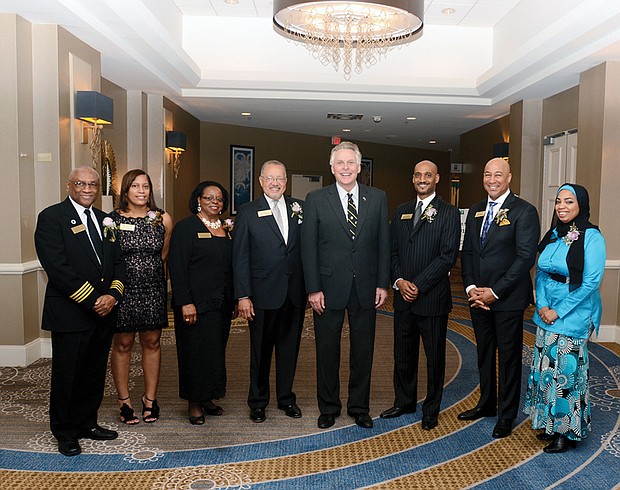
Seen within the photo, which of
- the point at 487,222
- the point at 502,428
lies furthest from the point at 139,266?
the point at 502,428

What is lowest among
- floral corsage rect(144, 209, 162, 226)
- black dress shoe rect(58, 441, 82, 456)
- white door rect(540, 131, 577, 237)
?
black dress shoe rect(58, 441, 82, 456)

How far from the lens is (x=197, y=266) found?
3.95 meters

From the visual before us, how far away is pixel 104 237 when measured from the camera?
12.0 feet

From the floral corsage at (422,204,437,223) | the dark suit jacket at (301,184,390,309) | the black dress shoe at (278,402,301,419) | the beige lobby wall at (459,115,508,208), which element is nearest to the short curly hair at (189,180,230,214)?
the dark suit jacket at (301,184,390,309)

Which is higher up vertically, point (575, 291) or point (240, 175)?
point (240, 175)

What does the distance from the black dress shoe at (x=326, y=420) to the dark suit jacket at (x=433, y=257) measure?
912 mm

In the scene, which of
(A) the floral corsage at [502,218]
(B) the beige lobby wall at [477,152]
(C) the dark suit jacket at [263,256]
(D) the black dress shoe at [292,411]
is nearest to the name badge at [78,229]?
(C) the dark suit jacket at [263,256]

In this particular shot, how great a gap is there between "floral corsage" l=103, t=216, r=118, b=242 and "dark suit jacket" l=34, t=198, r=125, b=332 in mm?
72

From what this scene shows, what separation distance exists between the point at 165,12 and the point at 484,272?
5.37m

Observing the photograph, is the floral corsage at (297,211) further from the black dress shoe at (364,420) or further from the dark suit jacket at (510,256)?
the black dress shoe at (364,420)

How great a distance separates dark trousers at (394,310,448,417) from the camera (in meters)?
4.06

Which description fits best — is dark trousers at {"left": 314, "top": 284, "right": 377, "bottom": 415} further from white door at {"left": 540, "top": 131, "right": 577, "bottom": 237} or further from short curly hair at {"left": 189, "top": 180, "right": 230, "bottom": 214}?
white door at {"left": 540, "top": 131, "right": 577, "bottom": 237}

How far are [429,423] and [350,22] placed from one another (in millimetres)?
3642

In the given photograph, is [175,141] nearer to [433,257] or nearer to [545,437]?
[433,257]
